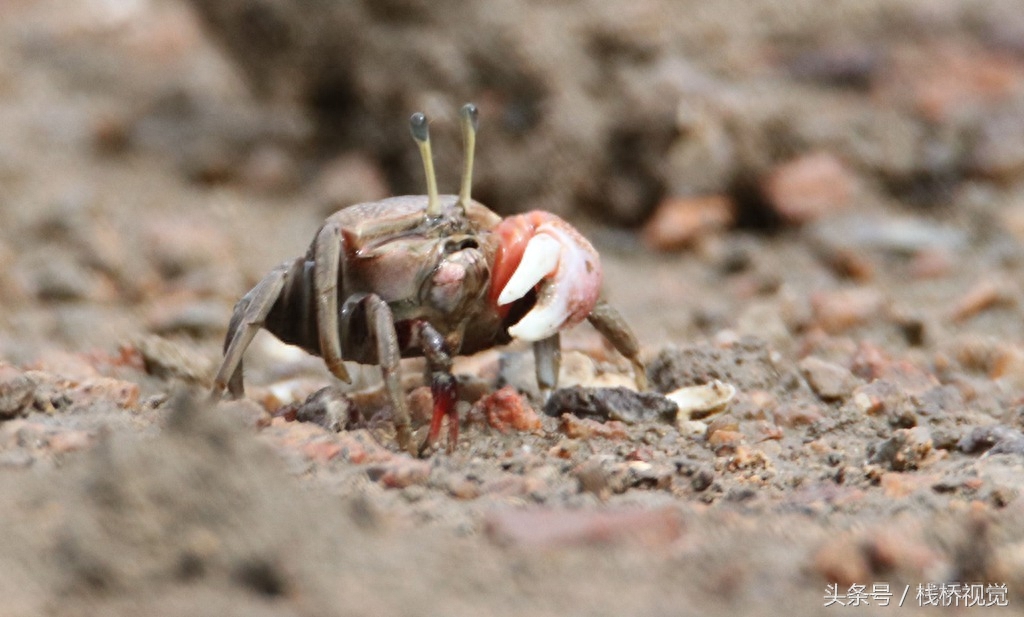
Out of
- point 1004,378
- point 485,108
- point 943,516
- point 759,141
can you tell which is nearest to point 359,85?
point 485,108

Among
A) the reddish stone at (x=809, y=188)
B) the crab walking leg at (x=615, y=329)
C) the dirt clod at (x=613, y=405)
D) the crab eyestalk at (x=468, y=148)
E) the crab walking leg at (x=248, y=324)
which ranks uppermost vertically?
the crab eyestalk at (x=468, y=148)

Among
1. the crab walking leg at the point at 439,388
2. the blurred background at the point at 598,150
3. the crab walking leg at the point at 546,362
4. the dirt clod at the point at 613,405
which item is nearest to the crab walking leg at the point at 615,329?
the crab walking leg at the point at 546,362

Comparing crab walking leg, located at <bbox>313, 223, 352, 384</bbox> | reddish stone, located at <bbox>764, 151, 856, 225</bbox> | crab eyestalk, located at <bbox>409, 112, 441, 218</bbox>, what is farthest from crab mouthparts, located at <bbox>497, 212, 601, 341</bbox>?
reddish stone, located at <bbox>764, 151, 856, 225</bbox>

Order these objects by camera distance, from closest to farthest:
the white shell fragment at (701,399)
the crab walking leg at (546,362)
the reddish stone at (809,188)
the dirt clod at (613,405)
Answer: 1. the dirt clod at (613,405)
2. the white shell fragment at (701,399)
3. the crab walking leg at (546,362)
4. the reddish stone at (809,188)

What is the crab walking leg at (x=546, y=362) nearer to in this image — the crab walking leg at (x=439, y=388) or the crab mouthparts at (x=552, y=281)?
the crab mouthparts at (x=552, y=281)

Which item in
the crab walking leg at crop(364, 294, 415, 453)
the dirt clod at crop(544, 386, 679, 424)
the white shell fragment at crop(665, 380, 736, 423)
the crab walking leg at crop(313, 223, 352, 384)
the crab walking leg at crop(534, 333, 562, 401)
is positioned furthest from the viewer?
the crab walking leg at crop(534, 333, 562, 401)

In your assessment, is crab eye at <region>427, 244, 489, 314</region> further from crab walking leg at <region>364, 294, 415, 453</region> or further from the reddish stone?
the reddish stone
